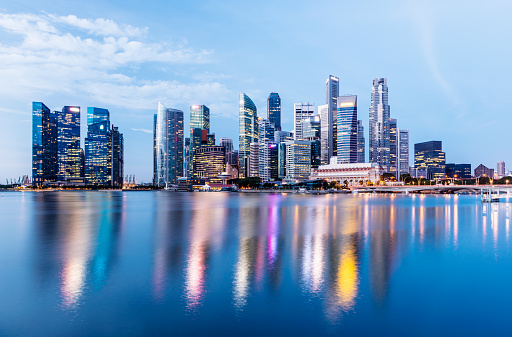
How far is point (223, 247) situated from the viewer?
34.7 m

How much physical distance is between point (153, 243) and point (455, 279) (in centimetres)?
2865

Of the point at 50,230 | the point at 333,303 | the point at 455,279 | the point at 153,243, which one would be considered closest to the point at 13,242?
the point at 50,230

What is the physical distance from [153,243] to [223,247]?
853 cm

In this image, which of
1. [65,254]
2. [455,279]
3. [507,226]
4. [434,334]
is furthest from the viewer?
[507,226]

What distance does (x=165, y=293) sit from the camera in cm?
2020

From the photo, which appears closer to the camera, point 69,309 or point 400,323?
point 400,323

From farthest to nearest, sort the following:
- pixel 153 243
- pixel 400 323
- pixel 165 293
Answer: pixel 153 243, pixel 165 293, pixel 400 323

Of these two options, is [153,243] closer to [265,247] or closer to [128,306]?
[265,247]

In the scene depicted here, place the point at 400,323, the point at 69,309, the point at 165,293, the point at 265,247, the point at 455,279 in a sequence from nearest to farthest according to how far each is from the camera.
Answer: the point at 400,323 → the point at 69,309 → the point at 165,293 → the point at 455,279 → the point at 265,247

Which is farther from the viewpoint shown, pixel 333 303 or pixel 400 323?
pixel 333 303

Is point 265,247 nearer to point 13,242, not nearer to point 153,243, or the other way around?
point 153,243

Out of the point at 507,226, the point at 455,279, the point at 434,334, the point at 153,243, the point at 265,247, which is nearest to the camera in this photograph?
the point at 434,334

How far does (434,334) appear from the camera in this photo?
15414 millimetres

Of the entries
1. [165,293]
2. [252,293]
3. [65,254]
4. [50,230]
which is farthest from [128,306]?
[50,230]
